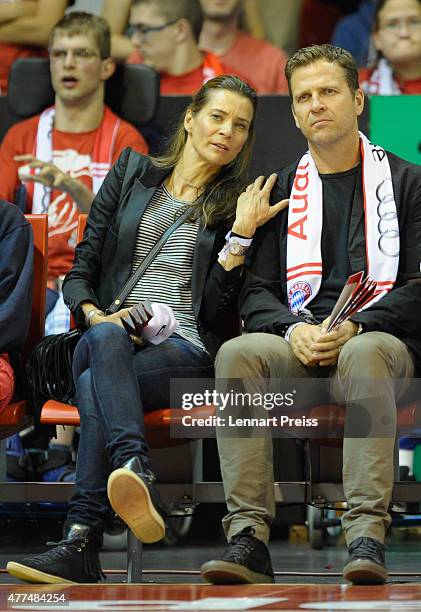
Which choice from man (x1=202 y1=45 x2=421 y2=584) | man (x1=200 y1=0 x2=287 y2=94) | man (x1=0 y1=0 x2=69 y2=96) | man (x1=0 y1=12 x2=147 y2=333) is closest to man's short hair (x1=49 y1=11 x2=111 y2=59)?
man (x1=0 y1=12 x2=147 y2=333)

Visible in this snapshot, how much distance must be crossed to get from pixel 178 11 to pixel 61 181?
4.47 ft

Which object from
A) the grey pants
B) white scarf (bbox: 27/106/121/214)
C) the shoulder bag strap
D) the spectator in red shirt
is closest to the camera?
the grey pants

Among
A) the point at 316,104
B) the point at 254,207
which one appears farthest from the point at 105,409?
the point at 316,104

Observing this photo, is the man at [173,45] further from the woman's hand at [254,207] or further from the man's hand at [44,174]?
the woman's hand at [254,207]

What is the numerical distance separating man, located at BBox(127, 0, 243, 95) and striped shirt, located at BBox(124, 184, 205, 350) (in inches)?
84.7

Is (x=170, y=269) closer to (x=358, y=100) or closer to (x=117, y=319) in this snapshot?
(x=117, y=319)

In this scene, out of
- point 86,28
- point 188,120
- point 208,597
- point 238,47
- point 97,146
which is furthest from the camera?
point 238,47

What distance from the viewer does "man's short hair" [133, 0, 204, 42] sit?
5266mm

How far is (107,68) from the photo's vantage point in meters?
4.54

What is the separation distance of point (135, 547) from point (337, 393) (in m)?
0.60

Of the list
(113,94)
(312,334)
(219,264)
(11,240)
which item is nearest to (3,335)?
(11,240)

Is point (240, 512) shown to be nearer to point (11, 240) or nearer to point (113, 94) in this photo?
point (11, 240)

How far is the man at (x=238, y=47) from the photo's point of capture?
5.17 meters

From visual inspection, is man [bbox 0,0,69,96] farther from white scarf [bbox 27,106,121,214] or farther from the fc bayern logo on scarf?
the fc bayern logo on scarf
